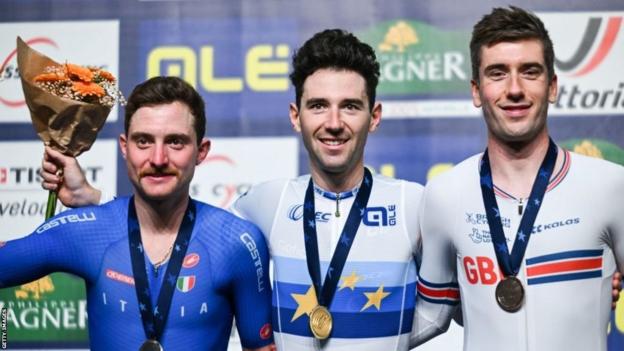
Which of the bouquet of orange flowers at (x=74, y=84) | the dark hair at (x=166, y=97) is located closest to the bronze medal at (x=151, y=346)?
the dark hair at (x=166, y=97)

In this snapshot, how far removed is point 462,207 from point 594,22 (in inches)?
84.7

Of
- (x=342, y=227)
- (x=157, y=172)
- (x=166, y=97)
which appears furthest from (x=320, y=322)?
(x=166, y=97)

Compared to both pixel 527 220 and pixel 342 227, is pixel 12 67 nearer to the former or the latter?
pixel 342 227

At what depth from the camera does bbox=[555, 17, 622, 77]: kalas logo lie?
168 inches

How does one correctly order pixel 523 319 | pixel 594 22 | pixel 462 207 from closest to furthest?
1. pixel 523 319
2. pixel 462 207
3. pixel 594 22

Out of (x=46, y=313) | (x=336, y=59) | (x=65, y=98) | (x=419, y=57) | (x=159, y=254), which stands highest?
(x=419, y=57)

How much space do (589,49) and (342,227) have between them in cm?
215

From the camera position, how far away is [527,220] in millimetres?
2436

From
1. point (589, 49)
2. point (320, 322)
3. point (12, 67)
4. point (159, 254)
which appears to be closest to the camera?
point (159, 254)

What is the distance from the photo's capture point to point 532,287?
242cm

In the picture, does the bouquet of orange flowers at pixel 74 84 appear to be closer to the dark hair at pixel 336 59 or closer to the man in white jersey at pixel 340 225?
the man in white jersey at pixel 340 225

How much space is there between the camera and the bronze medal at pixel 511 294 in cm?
241

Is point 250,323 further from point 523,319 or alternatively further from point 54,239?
point 523,319

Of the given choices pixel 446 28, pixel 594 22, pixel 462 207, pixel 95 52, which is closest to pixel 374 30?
pixel 446 28
